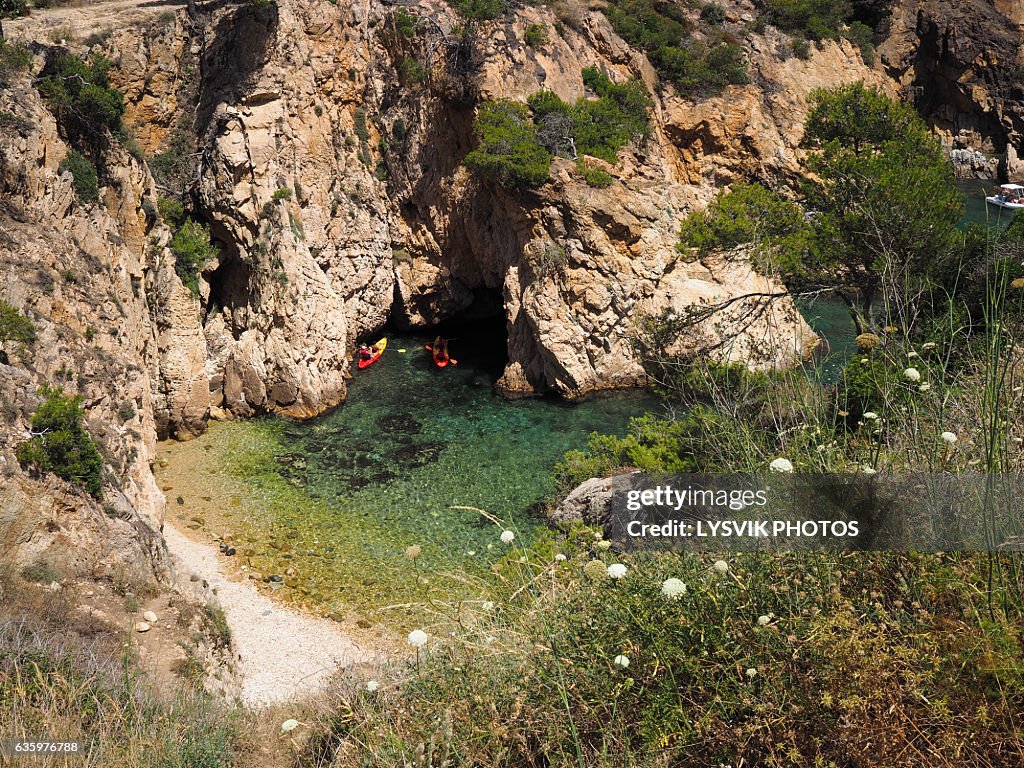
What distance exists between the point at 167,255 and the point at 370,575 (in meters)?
10.8

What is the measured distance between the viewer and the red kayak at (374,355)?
24.3 metres

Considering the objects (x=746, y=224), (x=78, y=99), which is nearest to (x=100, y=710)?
(x=746, y=224)

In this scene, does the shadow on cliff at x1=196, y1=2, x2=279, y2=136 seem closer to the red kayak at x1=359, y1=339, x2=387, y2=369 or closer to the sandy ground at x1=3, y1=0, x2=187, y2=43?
the sandy ground at x1=3, y1=0, x2=187, y2=43

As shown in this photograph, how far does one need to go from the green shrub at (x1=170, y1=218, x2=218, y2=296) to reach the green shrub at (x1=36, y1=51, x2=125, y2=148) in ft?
10.9

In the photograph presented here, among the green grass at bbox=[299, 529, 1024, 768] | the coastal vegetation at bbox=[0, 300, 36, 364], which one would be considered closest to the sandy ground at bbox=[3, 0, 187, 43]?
the coastal vegetation at bbox=[0, 300, 36, 364]

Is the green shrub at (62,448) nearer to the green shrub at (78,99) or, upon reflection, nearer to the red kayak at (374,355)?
the green shrub at (78,99)

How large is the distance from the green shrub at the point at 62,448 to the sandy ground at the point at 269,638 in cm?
298

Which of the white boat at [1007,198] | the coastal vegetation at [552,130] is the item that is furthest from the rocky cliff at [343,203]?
the white boat at [1007,198]

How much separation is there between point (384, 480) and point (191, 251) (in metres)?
8.70

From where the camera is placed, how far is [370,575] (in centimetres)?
1423

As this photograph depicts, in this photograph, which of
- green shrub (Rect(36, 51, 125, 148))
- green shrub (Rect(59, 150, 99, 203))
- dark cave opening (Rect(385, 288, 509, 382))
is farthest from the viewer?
dark cave opening (Rect(385, 288, 509, 382))

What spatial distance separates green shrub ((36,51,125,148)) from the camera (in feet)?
55.6

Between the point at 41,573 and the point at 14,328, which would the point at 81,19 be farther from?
the point at 41,573

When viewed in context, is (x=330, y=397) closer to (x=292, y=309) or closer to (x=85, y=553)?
(x=292, y=309)
